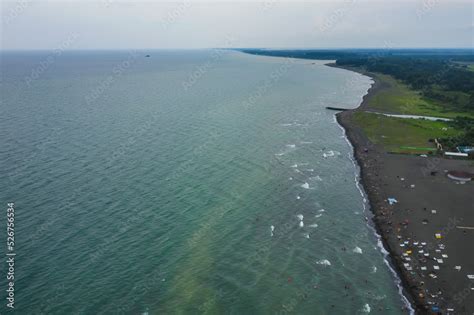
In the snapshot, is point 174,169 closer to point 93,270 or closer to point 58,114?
point 93,270

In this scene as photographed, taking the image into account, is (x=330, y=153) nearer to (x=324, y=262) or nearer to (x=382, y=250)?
(x=382, y=250)

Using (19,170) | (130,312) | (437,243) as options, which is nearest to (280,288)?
(130,312)

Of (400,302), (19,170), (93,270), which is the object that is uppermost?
(19,170)

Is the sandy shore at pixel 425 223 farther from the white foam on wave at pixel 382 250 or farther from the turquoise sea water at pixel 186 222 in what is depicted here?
the turquoise sea water at pixel 186 222

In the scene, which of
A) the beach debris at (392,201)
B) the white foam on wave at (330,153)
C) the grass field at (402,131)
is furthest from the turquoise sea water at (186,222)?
the grass field at (402,131)

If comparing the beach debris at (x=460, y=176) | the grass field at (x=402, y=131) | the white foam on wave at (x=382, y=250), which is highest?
the grass field at (x=402, y=131)

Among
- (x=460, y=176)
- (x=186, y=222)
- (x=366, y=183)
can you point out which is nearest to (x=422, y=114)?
(x=460, y=176)
